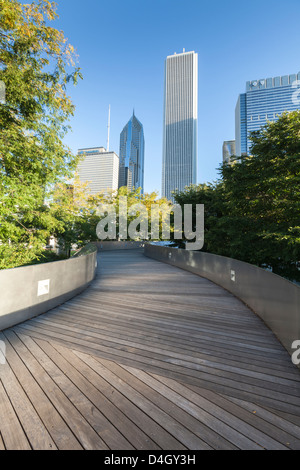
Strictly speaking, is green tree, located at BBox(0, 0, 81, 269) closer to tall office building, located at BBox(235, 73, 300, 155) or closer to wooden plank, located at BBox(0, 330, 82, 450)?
wooden plank, located at BBox(0, 330, 82, 450)

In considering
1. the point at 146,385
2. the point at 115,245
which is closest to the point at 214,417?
the point at 146,385

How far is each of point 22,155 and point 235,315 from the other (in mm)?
7937

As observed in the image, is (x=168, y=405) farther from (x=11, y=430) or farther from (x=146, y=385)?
(x=11, y=430)

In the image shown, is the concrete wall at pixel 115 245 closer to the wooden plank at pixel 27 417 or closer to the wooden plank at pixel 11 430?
the wooden plank at pixel 27 417

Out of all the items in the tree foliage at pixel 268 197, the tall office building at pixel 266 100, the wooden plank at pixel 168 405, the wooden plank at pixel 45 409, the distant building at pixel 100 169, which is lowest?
the wooden plank at pixel 168 405

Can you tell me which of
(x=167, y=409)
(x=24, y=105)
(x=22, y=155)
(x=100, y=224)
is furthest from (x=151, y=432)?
(x=100, y=224)

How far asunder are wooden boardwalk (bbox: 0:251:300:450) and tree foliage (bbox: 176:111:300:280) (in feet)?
29.4

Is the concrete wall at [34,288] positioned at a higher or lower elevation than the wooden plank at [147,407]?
higher

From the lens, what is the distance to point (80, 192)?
1096 inches

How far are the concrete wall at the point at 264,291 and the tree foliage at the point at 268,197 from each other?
4.71m

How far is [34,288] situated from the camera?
4.39 metres

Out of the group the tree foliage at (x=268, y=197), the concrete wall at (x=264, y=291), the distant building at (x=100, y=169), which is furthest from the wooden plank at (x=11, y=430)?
the distant building at (x=100, y=169)

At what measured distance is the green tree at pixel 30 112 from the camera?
640 cm
